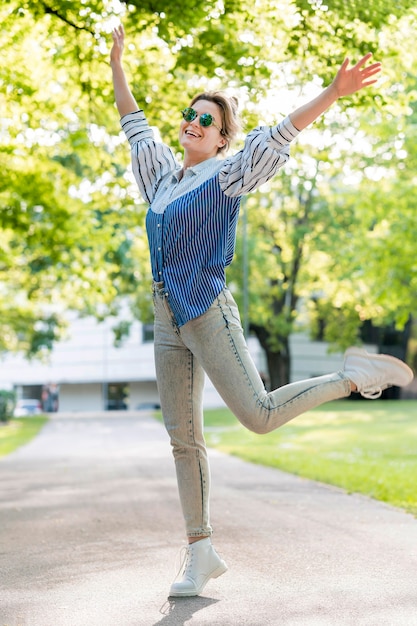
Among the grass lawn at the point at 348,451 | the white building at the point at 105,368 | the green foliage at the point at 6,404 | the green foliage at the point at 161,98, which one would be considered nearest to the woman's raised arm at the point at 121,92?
the green foliage at the point at 161,98

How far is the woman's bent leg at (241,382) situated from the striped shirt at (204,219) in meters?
0.08

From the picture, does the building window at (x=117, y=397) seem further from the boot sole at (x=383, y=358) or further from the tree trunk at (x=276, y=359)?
the boot sole at (x=383, y=358)

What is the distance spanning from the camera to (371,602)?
4.04 meters

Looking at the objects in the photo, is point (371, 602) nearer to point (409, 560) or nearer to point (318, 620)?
point (318, 620)

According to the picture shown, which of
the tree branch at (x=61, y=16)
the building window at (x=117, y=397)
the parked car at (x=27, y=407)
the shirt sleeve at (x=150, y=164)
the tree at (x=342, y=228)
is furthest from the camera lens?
the building window at (x=117, y=397)

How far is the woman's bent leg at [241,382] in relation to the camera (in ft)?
13.5

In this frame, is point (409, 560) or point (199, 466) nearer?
point (199, 466)

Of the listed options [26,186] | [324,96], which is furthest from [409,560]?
[26,186]

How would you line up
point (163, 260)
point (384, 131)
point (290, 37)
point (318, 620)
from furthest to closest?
point (384, 131)
point (290, 37)
point (163, 260)
point (318, 620)

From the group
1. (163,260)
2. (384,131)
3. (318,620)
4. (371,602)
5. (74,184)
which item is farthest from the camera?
(384,131)

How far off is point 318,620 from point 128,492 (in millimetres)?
6318

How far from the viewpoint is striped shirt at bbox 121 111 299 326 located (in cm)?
404

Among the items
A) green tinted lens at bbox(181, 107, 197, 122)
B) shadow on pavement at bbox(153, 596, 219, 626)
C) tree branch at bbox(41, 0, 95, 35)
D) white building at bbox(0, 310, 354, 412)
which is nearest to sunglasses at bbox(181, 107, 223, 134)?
green tinted lens at bbox(181, 107, 197, 122)

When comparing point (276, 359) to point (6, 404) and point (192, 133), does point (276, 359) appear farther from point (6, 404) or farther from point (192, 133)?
point (192, 133)
